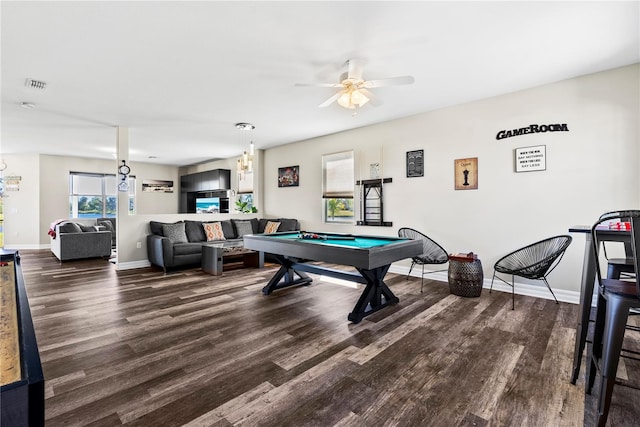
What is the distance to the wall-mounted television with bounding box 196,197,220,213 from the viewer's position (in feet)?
31.8

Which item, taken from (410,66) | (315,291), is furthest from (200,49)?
(315,291)

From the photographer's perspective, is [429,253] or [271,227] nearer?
[429,253]

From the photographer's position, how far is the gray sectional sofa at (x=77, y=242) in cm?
634

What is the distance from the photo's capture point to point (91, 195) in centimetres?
916

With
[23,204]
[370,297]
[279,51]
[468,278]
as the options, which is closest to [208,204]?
[23,204]

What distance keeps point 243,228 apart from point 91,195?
5.71 meters

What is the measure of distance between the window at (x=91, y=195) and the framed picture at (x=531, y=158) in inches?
415

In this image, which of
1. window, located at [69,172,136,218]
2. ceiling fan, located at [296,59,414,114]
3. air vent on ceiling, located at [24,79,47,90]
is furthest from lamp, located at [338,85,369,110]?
window, located at [69,172,136,218]

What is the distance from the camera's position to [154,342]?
256 centimetres

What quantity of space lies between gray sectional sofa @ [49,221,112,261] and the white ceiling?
2.47m

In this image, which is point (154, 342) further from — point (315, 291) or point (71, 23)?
point (71, 23)

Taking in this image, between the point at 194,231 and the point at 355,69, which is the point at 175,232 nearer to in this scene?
the point at 194,231

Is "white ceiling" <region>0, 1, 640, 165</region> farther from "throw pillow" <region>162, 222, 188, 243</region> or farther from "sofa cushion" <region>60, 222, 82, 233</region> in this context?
"sofa cushion" <region>60, 222, 82, 233</region>

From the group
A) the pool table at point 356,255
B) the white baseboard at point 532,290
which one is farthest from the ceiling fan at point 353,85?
the white baseboard at point 532,290
